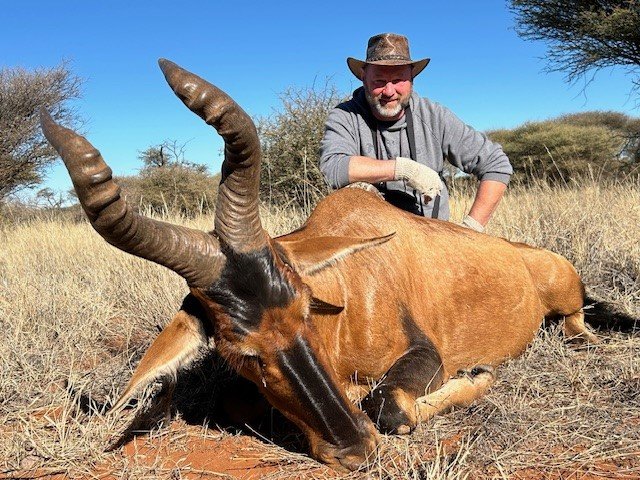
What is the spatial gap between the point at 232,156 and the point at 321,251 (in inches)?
32.5

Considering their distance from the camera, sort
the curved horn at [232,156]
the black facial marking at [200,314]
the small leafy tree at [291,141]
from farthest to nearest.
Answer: the small leafy tree at [291,141], the black facial marking at [200,314], the curved horn at [232,156]

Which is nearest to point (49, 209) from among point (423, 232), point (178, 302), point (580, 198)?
point (178, 302)

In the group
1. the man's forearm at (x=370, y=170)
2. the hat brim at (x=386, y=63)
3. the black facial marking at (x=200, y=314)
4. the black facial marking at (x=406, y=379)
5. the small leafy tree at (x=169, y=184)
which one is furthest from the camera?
the small leafy tree at (x=169, y=184)

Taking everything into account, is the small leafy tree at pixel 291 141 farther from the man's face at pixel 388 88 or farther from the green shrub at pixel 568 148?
the green shrub at pixel 568 148

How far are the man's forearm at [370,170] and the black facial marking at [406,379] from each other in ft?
5.06

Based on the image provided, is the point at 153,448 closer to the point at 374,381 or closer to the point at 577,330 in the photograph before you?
the point at 374,381

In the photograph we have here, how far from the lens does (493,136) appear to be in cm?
2630

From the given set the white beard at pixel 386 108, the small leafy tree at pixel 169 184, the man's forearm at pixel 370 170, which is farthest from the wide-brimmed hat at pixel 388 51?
the small leafy tree at pixel 169 184

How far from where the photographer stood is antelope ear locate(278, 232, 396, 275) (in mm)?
3154

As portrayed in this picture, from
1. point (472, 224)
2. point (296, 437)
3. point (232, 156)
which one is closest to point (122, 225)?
point (232, 156)

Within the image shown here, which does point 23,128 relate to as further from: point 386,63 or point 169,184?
point 386,63

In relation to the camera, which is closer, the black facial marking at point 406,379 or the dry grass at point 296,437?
the dry grass at point 296,437

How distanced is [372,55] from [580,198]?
434 cm

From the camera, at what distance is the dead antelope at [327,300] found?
8.21ft
